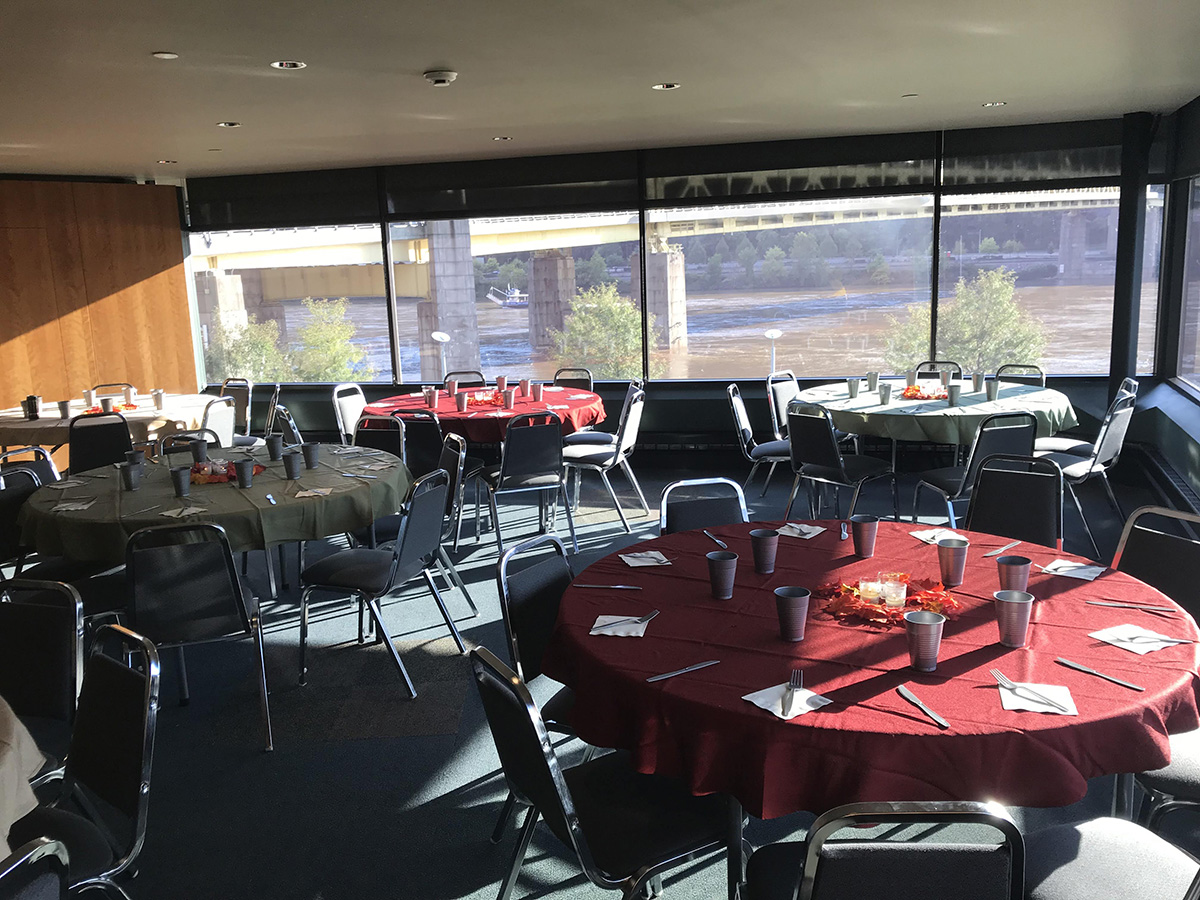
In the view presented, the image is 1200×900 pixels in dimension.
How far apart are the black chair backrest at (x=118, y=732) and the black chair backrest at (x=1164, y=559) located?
0.56 meters

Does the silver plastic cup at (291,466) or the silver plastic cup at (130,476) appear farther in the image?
the silver plastic cup at (291,466)

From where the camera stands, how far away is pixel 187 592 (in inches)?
137

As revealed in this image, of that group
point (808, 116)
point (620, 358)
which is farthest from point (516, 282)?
point (808, 116)

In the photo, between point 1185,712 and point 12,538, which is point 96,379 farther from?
point 1185,712

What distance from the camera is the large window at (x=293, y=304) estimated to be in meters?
9.43

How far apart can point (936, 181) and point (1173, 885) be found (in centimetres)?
687

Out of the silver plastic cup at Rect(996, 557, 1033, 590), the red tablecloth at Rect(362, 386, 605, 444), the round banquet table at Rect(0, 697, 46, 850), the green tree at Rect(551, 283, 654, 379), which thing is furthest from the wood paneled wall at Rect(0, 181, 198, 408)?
the silver plastic cup at Rect(996, 557, 1033, 590)

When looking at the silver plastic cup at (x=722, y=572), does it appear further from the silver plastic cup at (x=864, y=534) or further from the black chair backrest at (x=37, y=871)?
the black chair backrest at (x=37, y=871)

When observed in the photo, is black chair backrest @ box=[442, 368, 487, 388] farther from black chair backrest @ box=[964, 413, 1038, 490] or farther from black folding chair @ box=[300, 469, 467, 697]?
black chair backrest @ box=[964, 413, 1038, 490]

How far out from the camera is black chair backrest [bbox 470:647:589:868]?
1.97 m

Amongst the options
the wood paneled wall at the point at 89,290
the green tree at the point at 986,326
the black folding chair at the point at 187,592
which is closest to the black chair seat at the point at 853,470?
the green tree at the point at 986,326

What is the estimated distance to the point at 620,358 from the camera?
28.9ft

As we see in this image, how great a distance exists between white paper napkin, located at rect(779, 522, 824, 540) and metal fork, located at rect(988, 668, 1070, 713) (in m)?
1.19

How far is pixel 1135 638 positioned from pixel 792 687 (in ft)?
3.12
